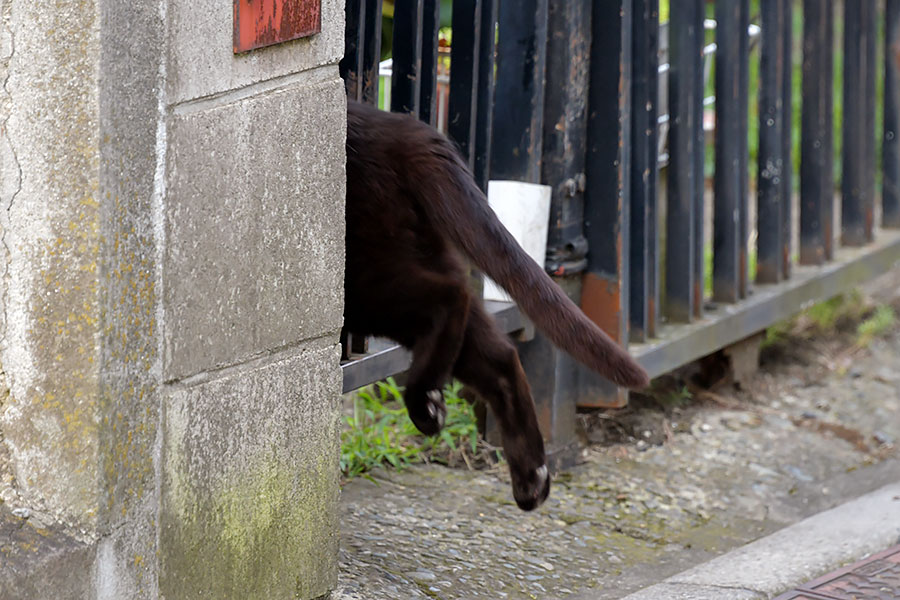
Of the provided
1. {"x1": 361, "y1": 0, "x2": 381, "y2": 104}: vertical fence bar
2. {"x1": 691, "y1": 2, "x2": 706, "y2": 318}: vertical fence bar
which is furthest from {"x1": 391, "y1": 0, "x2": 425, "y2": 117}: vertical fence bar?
{"x1": 691, "y1": 2, "x2": 706, "y2": 318}: vertical fence bar

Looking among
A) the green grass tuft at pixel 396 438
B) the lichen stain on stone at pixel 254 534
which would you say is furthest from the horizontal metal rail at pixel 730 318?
the lichen stain on stone at pixel 254 534

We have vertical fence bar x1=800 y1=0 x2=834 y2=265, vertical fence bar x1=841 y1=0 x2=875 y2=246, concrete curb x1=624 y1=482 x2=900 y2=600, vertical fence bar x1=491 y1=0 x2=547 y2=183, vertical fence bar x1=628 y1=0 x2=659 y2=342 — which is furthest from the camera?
vertical fence bar x1=841 y1=0 x2=875 y2=246

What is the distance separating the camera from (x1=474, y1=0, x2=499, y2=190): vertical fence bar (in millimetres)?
3268

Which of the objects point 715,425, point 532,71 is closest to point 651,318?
point 715,425

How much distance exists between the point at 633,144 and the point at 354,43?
3.88ft

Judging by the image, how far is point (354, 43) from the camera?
2826mm

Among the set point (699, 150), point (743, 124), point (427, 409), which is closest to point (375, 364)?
point (427, 409)

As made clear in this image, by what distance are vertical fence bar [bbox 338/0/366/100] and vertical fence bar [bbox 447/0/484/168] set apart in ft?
1.53

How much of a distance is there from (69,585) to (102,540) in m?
0.08

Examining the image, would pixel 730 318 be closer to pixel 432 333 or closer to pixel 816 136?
pixel 816 136

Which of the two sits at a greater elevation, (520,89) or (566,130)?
(520,89)

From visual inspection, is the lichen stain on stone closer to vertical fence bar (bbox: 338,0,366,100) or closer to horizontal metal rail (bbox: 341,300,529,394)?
horizontal metal rail (bbox: 341,300,529,394)

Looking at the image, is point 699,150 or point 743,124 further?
point 743,124

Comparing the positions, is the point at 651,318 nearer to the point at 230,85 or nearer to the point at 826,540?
the point at 826,540
